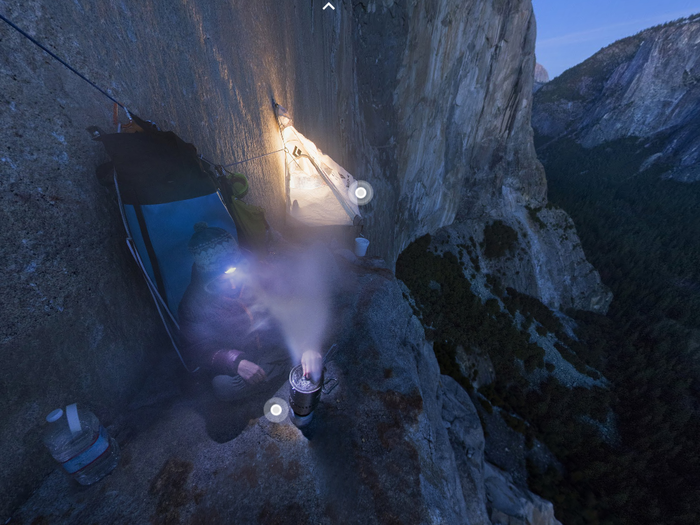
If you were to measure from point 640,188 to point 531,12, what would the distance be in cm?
5924

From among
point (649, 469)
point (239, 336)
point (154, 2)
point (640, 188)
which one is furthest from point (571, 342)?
point (640, 188)

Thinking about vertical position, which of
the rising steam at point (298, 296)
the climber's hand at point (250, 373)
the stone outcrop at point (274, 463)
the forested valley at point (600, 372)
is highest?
the climber's hand at point (250, 373)

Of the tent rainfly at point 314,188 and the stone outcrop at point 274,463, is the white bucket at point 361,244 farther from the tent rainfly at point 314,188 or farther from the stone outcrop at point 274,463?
the stone outcrop at point 274,463

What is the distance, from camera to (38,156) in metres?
2.29

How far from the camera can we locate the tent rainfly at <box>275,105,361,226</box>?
8352 millimetres

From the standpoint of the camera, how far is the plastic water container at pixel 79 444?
2.25 metres

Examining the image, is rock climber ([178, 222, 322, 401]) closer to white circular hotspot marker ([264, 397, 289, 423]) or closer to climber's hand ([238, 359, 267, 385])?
climber's hand ([238, 359, 267, 385])

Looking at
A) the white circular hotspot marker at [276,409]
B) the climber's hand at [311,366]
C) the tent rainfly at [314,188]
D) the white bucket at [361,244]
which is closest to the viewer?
the climber's hand at [311,366]

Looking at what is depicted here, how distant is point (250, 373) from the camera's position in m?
3.08

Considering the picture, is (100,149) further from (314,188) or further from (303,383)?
(314,188)

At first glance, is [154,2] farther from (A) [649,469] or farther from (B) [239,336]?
(A) [649,469]

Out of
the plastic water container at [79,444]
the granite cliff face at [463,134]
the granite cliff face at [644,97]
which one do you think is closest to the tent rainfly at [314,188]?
the granite cliff face at [463,134]

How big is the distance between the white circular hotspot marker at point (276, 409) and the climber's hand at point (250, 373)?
52 centimetres

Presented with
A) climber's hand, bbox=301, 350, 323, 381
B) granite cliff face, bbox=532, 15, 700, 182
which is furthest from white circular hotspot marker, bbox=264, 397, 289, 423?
granite cliff face, bbox=532, 15, 700, 182
